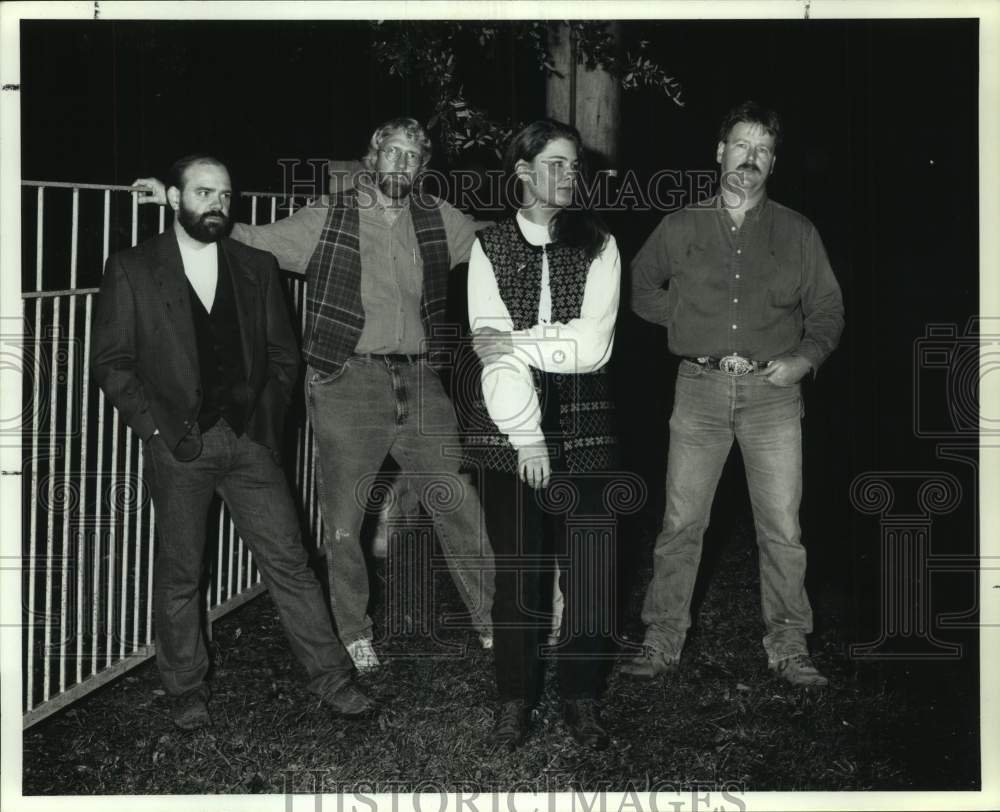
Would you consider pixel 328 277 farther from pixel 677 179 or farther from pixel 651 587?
pixel 677 179

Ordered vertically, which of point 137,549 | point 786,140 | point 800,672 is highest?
point 786,140

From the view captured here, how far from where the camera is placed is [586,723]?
432cm

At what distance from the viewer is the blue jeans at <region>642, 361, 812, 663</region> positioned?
15.5 feet

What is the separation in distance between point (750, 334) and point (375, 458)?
165 cm

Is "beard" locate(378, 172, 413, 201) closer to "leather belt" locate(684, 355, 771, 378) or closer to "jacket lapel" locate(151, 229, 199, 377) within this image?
"jacket lapel" locate(151, 229, 199, 377)

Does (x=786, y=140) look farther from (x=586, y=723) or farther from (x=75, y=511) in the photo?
(x=75, y=511)

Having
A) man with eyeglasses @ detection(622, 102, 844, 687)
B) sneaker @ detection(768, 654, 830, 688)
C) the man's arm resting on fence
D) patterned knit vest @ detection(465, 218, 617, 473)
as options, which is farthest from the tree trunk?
sneaker @ detection(768, 654, 830, 688)

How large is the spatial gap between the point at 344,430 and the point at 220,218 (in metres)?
1.01

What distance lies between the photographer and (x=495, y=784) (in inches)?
164

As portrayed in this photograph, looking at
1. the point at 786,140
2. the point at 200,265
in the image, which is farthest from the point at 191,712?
the point at 786,140

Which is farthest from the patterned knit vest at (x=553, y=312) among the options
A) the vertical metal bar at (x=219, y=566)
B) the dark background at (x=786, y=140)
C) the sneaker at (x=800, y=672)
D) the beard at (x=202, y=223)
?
the dark background at (x=786, y=140)

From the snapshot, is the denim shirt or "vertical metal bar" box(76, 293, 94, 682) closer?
"vertical metal bar" box(76, 293, 94, 682)

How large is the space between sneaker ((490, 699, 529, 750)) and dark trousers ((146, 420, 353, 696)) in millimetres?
702

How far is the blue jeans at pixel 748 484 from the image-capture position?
15.5ft
